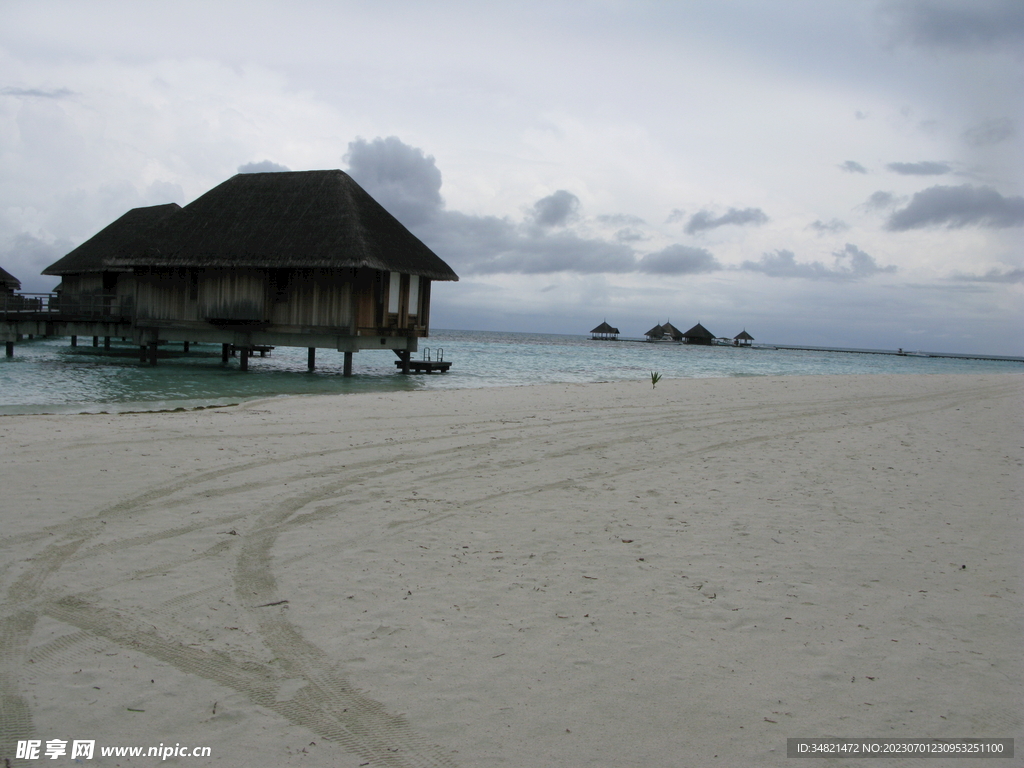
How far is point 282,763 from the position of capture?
2.65 metres

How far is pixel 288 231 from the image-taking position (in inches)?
868

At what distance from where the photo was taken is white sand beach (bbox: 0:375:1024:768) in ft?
9.50

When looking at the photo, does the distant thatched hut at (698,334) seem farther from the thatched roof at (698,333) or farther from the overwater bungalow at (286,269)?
the overwater bungalow at (286,269)

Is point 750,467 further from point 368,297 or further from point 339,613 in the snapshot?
point 368,297

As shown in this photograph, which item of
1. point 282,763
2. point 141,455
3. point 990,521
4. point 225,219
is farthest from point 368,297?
point 282,763

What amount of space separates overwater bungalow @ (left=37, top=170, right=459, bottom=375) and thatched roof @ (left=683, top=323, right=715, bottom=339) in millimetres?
72803

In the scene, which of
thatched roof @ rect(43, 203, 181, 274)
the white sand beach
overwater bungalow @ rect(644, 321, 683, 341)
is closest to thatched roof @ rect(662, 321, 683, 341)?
overwater bungalow @ rect(644, 321, 683, 341)

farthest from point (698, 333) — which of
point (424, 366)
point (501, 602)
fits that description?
point (501, 602)

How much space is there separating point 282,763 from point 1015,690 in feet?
10.5

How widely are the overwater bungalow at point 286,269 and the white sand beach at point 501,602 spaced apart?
13.9m

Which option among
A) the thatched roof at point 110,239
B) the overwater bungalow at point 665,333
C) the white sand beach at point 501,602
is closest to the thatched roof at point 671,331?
the overwater bungalow at point 665,333

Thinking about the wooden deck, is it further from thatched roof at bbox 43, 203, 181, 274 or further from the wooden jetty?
thatched roof at bbox 43, 203, 181, 274

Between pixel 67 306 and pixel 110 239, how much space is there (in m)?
6.38

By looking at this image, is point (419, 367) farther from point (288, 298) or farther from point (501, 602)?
point (501, 602)
